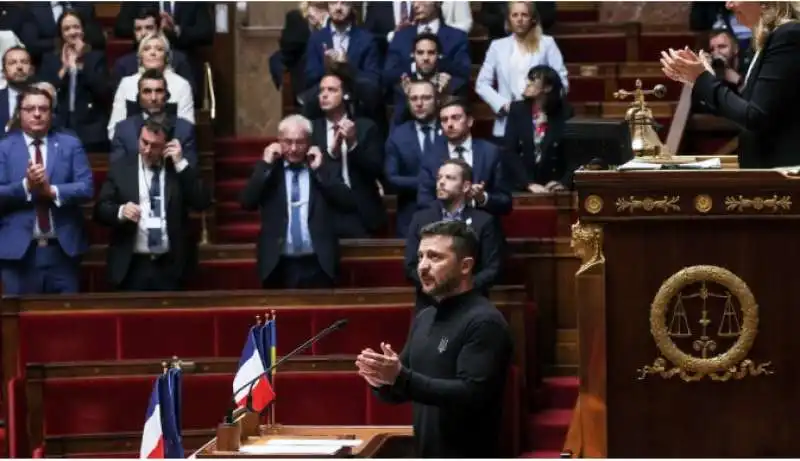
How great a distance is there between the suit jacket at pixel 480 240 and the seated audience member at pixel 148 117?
4.13 feet

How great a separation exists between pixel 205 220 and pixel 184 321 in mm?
1747

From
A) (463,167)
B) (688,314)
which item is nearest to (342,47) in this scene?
(463,167)

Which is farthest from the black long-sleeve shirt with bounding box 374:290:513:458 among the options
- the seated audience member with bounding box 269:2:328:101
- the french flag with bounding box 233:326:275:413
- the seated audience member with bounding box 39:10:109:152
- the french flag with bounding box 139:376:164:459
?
the seated audience member with bounding box 269:2:328:101

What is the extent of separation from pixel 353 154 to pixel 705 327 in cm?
395

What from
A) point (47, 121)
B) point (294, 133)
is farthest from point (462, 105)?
point (47, 121)

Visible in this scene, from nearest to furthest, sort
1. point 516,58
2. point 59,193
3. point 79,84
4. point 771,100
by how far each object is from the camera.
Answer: point 771,100
point 59,193
point 516,58
point 79,84

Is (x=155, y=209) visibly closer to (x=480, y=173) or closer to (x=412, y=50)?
(x=480, y=173)

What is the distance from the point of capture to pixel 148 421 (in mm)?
4699

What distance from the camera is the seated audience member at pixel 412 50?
8375 millimetres

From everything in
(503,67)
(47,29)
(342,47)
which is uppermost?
(47,29)

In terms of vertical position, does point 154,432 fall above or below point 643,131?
below

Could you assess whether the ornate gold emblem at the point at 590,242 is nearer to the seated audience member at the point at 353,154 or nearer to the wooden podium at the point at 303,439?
the wooden podium at the point at 303,439

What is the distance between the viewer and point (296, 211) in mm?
6895

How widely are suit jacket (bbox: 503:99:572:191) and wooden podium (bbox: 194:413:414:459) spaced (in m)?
3.12
